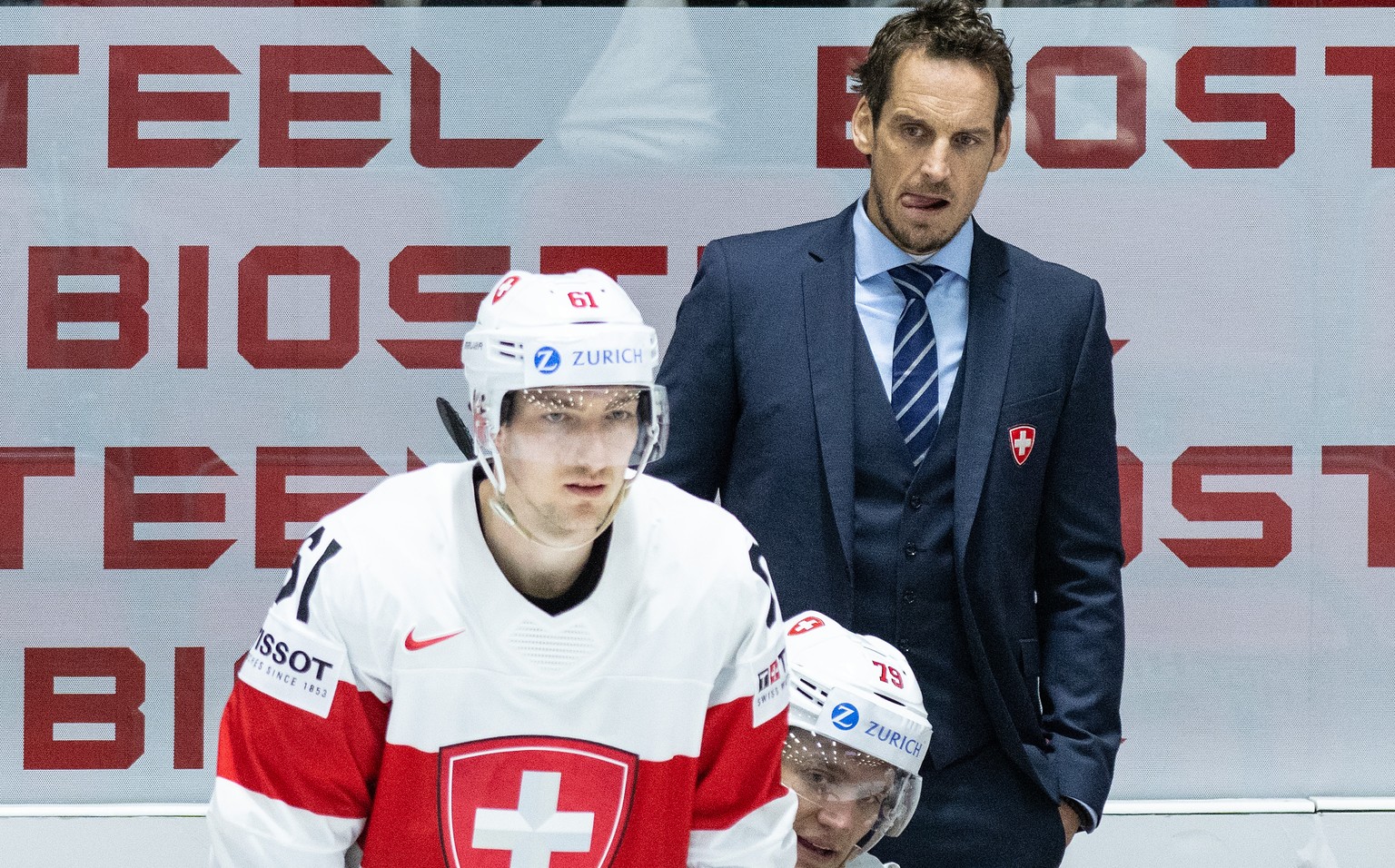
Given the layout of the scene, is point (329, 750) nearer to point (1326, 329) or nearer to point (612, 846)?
point (612, 846)

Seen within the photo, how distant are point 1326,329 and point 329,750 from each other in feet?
8.67

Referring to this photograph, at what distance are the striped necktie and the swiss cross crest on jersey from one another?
818mm

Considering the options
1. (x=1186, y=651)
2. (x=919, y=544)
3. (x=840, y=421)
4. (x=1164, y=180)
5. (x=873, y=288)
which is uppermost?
(x=1164, y=180)

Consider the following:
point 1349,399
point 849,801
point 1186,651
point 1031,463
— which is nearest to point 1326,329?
point 1349,399

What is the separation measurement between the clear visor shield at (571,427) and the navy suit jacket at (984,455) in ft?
2.20

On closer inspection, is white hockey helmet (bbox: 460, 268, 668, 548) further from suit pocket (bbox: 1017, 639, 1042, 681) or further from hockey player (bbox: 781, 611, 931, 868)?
suit pocket (bbox: 1017, 639, 1042, 681)

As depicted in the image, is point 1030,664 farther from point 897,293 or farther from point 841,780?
point 897,293

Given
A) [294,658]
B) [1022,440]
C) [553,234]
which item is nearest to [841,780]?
[1022,440]

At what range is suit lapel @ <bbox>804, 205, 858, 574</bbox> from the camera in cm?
218

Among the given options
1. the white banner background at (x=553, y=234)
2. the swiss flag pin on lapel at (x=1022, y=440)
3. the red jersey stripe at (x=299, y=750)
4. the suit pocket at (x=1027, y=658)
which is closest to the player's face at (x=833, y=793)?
the suit pocket at (x=1027, y=658)

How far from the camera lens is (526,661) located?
158cm

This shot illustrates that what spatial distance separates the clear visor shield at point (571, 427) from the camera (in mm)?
1521

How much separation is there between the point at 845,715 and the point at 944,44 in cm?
94

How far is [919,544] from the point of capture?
2201 mm
